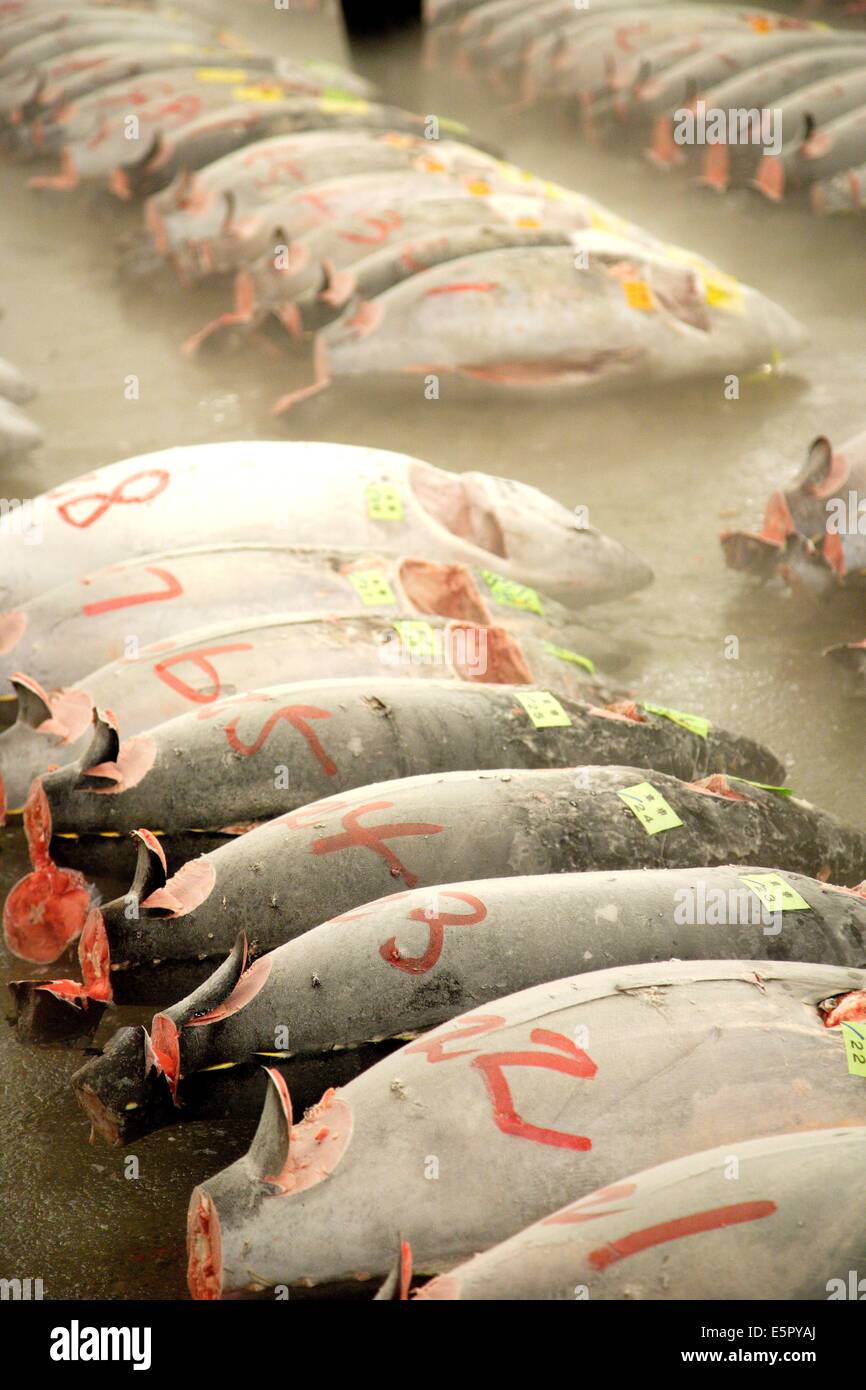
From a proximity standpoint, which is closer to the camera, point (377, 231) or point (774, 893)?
point (774, 893)

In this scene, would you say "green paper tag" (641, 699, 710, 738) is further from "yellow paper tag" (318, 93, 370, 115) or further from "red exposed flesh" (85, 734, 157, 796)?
"yellow paper tag" (318, 93, 370, 115)

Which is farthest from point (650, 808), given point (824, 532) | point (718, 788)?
point (824, 532)

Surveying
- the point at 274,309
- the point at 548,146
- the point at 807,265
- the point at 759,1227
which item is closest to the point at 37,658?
the point at 759,1227

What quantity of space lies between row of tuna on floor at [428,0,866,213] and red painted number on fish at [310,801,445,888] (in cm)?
492

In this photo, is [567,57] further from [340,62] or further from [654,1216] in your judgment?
[654,1216]

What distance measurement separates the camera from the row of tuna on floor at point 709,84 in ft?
21.0

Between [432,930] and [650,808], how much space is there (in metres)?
0.54

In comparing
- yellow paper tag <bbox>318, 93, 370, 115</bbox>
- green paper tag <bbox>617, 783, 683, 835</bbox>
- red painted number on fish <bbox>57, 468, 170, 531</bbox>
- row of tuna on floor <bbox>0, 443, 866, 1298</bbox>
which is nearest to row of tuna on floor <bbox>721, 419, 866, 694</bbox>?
row of tuna on floor <bbox>0, 443, 866, 1298</bbox>

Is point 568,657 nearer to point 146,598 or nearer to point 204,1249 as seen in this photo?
point 146,598

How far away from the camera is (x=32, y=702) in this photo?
115 inches

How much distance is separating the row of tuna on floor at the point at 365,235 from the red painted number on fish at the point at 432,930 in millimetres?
3017

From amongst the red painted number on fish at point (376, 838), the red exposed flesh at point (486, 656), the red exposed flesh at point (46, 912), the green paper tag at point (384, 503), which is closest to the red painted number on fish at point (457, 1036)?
the red painted number on fish at point (376, 838)

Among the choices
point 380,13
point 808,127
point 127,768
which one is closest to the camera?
point 127,768

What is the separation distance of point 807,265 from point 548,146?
2.45 m
